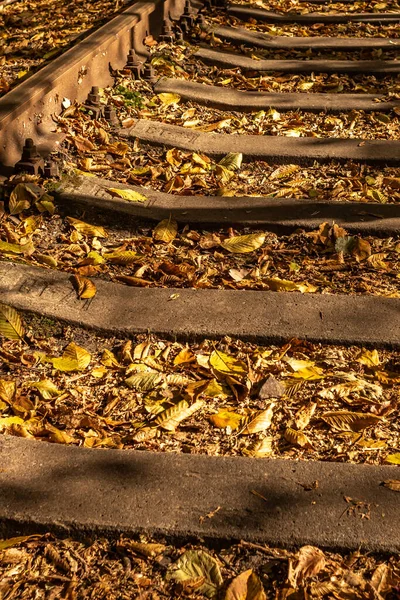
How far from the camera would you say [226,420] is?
2848mm

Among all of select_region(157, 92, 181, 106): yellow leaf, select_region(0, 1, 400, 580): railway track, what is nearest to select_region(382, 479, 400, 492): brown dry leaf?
select_region(0, 1, 400, 580): railway track

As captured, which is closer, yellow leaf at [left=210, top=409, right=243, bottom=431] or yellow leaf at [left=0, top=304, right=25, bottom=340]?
yellow leaf at [left=210, top=409, right=243, bottom=431]

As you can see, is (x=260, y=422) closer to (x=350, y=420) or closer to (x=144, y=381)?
(x=350, y=420)


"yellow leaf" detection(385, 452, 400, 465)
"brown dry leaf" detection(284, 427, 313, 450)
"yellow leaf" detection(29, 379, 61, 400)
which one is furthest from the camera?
"yellow leaf" detection(29, 379, 61, 400)

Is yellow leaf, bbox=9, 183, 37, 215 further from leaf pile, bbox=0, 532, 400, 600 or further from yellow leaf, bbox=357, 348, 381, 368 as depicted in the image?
leaf pile, bbox=0, 532, 400, 600

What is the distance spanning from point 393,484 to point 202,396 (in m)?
0.81

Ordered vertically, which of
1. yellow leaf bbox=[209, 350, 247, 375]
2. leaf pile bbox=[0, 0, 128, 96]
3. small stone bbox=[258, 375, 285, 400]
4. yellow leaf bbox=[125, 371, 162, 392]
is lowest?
leaf pile bbox=[0, 0, 128, 96]

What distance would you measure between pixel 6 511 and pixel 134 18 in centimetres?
445

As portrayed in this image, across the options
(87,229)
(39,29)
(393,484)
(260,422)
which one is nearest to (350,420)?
(260,422)

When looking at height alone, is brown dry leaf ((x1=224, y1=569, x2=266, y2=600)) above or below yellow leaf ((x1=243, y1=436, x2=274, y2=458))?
above

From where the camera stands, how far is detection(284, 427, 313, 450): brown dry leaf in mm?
2725

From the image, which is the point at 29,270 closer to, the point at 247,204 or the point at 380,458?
the point at 247,204

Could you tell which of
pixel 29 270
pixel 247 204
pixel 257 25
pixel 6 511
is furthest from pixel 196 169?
pixel 257 25

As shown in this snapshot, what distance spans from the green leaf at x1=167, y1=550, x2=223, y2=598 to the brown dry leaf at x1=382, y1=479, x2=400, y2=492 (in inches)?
22.4
